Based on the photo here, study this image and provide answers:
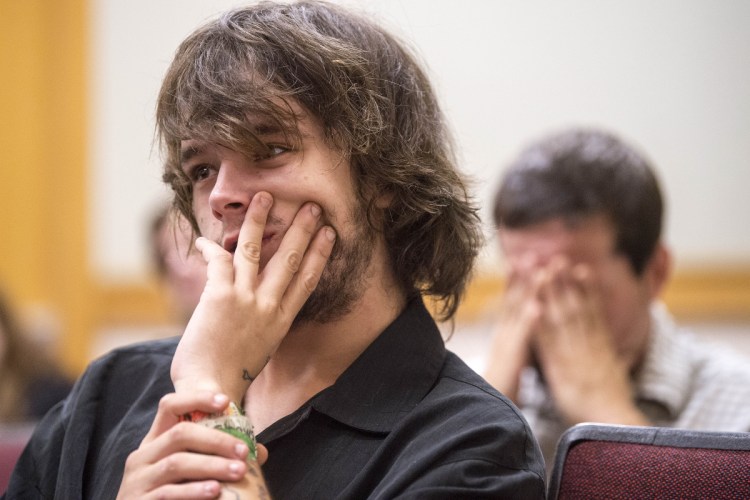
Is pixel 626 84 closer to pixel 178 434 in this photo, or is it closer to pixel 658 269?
pixel 658 269

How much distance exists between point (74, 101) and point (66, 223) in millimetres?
514

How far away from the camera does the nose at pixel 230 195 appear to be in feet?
4.17

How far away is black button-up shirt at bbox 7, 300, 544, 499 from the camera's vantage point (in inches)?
44.1

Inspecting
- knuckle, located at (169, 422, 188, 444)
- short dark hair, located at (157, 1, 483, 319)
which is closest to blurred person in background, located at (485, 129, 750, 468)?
short dark hair, located at (157, 1, 483, 319)

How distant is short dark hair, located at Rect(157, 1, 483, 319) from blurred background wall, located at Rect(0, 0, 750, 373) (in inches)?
50.8

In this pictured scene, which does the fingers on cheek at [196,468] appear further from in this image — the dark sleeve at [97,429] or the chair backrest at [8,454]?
the chair backrest at [8,454]

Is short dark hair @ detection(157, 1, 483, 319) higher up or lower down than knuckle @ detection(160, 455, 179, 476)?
higher up

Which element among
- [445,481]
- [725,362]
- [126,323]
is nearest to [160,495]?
[445,481]

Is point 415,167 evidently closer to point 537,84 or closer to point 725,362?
point 725,362

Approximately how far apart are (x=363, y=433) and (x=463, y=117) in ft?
7.98

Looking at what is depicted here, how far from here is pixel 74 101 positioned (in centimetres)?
403

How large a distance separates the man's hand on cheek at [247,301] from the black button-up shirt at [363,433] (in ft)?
0.40

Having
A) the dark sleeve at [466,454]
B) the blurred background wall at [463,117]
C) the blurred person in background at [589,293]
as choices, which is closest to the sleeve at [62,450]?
the dark sleeve at [466,454]

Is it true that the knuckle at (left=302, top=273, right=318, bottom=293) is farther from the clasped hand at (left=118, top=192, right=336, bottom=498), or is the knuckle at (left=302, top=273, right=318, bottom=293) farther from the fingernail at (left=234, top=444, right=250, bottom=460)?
the fingernail at (left=234, top=444, right=250, bottom=460)
